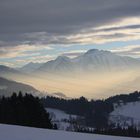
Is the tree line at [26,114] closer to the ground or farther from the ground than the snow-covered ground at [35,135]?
farther from the ground

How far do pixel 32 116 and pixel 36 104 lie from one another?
2.33m

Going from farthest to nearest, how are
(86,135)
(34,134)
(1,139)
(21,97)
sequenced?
(21,97)
(86,135)
(34,134)
(1,139)

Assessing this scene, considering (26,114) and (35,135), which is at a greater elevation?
(26,114)

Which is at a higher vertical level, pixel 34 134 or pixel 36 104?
pixel 36 104

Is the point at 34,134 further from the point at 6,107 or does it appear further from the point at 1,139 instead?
the point at 6,107

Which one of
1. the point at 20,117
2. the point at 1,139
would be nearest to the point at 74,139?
the point at 1,139

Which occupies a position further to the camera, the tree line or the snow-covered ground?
the tree line

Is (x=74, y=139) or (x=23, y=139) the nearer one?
(x=23, y=139)

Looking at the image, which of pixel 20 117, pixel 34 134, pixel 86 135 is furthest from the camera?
pixel 20 117

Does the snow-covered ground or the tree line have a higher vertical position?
the tree line

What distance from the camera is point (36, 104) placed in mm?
65625

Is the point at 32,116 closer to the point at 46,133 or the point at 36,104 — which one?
the point at 36,104

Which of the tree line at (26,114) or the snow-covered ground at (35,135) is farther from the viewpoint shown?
the tree line at (26,114)

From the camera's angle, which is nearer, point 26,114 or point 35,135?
point 35,135
